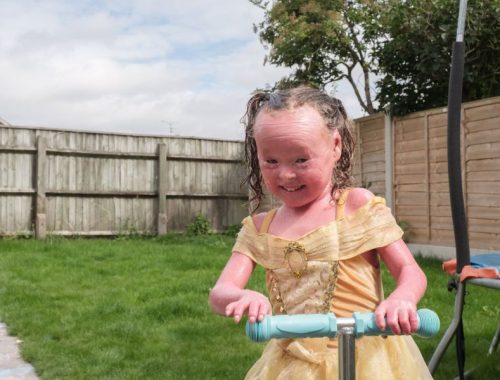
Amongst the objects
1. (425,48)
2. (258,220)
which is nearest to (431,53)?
(425,48)

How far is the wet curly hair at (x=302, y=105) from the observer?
57.9 inches

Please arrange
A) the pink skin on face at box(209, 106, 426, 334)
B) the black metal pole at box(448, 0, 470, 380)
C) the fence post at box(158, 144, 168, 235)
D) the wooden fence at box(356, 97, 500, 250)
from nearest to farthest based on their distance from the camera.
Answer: the pink skin on face at box(209, 106, 426, 334) → the black metal pole at box(448, 0, 470, 380) → the wooden fence at box(356, 97, 500, 250) → the fence post at box(158, 144, 168, 235)

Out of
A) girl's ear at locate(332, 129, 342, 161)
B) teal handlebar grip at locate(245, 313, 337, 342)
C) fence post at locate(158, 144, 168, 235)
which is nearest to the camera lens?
teal handlebar grip at locate(245, 313, 337, 342)

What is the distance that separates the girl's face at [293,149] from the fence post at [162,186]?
10.5 metres

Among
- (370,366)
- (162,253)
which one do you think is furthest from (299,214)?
(162,253)

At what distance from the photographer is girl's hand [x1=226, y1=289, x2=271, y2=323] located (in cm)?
113

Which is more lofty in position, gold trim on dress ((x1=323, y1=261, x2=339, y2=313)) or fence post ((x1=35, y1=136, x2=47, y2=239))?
fence post ((x1=35, y1=136, x2=47, y2=239))

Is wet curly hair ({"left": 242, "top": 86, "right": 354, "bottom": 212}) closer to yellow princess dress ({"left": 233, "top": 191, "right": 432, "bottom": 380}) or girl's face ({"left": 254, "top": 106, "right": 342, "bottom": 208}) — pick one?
girl's face ({"left": 254, "top": 106, "right": 342, "bottom": 208})

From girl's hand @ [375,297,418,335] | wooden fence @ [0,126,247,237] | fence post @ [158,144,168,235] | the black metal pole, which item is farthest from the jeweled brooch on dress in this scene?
fence post @ [158,144,168,235]

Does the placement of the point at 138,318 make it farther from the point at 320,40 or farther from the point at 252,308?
the point at 320,40

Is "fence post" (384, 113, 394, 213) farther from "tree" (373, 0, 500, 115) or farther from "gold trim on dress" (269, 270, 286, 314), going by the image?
"gold trim on dress" (269, 270, 286, 314)

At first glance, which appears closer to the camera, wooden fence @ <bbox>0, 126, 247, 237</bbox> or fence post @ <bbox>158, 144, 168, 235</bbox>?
wooden fence @ <bbox>0, 126, 247, 237</bbox>

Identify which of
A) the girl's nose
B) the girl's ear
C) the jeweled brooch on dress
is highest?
the girl's ear

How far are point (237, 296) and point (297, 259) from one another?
214mm
